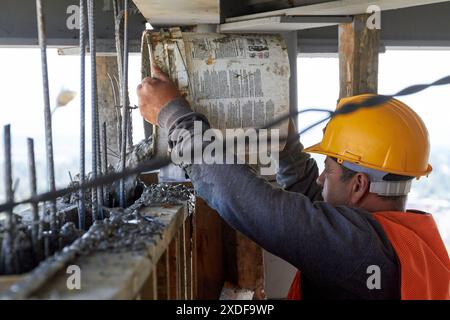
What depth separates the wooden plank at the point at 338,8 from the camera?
1580mm

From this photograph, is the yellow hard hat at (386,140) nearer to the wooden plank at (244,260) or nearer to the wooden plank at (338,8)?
the wooden plank at (338,8)

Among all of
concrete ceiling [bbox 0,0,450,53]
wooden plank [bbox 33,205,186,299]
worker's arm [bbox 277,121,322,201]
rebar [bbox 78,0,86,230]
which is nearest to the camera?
wooden plank [bbox 33,205,186,299]

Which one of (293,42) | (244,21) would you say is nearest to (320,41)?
(293,42)

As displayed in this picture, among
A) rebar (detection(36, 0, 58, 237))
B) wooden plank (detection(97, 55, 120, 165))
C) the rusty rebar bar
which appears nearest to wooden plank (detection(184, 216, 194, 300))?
the rusty rebar bar

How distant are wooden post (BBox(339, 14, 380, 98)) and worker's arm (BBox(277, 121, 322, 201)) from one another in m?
0.34

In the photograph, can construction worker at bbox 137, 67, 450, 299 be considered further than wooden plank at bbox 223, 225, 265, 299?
No

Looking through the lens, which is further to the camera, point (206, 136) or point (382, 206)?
point (382, 206)

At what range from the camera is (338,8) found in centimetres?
167

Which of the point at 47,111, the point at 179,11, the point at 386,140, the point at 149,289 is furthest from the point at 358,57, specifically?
the point at 149,289

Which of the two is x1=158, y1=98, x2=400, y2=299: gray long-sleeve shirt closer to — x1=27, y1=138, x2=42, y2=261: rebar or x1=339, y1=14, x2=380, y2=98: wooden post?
x1=27, y1=138, x2=42, y2=261: rebar

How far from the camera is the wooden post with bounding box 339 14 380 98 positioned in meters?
1.81

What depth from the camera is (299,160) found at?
5.49ft

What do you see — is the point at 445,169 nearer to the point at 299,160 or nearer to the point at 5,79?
the point at 299,160

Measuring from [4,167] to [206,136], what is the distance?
0.45m
